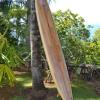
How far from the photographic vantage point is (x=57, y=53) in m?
1.23

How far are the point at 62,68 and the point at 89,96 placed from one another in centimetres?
872

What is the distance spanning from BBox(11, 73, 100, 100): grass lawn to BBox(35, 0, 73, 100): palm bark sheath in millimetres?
8214

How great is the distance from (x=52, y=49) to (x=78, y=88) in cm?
913

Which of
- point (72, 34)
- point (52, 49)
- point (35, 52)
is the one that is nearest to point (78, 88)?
point (35, 52)

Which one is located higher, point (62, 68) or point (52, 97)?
point (62, 68)

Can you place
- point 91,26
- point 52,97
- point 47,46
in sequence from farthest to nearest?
point 91,26 < point 52,97 < point 47,46

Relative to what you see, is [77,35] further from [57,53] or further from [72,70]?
[57,53]

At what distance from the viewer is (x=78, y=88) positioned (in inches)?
401

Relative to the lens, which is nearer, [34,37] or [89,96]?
[34,37]

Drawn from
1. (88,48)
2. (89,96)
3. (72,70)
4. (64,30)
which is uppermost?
(64,30)

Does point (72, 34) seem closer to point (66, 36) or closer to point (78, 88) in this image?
point (66, 36)

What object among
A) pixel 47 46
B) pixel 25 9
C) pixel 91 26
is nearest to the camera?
pixel 47 46

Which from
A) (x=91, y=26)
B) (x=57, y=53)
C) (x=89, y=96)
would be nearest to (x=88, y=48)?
(x=91, y=26)

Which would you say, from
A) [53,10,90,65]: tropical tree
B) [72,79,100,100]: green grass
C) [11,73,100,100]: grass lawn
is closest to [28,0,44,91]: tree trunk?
[11,73,100,100]: grass lawn
